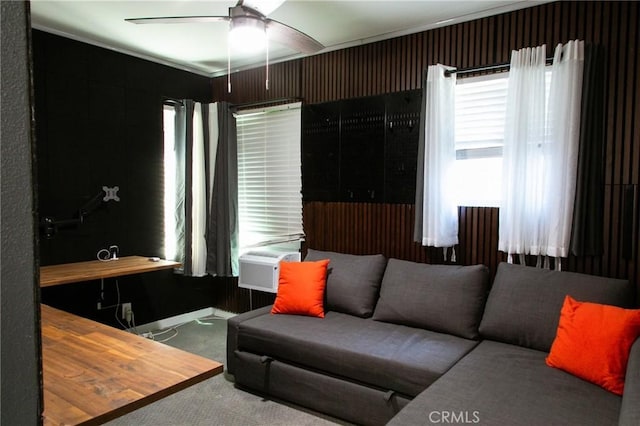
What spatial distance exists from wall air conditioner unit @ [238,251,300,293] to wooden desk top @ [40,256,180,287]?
0.72m

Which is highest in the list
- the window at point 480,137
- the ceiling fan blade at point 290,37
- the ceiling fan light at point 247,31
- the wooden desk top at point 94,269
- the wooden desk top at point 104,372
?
the ceiling fan blade at point 290,37

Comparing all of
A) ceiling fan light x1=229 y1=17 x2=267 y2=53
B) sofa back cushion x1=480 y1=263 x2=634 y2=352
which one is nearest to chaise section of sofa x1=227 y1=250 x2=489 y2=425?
sofa back cushion x1=480 y1=263 x2=634 y2=352

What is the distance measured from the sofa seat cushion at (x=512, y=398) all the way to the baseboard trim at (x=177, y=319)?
312cm

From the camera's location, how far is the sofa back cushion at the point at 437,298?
2.81m

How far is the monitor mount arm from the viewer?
3382 mm

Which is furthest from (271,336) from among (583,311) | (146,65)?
(146,65)

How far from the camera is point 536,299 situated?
102 inches

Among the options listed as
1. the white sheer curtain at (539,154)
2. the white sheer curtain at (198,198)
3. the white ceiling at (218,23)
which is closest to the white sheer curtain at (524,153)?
the white sheer curtain at (539,154)

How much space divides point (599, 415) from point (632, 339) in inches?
18.2

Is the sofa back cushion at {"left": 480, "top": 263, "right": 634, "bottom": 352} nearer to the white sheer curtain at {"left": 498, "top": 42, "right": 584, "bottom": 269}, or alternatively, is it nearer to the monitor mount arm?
the white sheer curtain at {"left": 498, "top": 42, "right": 584, "bottom": 269}

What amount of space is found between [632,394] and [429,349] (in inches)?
41.9

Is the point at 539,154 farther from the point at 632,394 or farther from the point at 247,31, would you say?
the point at 247,31

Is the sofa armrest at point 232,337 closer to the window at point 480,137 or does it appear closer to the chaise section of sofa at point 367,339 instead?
the chaise section of sofa at point 367,339

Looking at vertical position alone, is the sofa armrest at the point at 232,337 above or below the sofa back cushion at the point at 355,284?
below
